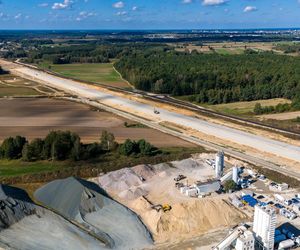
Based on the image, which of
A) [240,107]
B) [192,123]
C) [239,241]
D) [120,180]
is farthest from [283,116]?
[239,241]

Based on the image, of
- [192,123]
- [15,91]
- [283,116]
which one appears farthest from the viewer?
[15,91]

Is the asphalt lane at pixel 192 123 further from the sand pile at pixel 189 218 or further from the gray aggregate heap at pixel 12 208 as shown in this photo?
the gray aggregate heap at pixel 12 208

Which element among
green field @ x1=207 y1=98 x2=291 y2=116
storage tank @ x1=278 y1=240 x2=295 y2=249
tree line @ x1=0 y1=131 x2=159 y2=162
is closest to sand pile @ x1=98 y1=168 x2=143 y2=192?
tree line @ x1=0 y1=131 x2=159 y2=162

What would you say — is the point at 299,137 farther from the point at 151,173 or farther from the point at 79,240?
the point at 79,240

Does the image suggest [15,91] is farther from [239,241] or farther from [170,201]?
[239,241]

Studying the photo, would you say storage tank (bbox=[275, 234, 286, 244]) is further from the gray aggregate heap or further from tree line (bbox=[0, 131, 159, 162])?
tree line (bbox=[0, 131, 159, 162])

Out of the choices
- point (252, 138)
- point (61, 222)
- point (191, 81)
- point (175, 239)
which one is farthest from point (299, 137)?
point (191, 81)

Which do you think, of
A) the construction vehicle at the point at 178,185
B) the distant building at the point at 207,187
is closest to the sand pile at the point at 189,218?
the distant building at the point at 207,187
